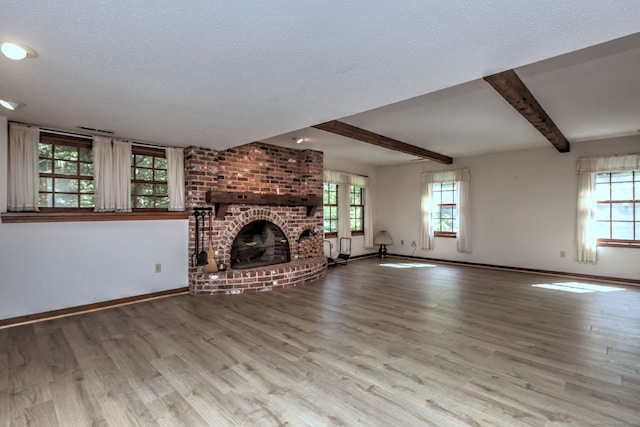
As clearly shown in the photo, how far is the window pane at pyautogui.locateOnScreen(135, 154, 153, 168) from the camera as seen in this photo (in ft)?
14.7

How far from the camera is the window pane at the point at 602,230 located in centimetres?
552

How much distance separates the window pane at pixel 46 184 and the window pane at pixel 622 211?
855 cm

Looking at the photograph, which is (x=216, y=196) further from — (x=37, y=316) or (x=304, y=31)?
(x=304, y=31)

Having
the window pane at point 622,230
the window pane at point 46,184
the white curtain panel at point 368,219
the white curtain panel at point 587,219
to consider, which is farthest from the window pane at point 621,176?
the window pane at point 46,184

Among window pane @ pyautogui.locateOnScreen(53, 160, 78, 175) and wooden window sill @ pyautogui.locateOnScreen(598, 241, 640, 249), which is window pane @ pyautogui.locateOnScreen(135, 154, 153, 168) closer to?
window pane @ pyautogui.locateOnScreen(53, 160, 78, 175)

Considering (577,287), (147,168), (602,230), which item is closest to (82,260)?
(147,168)

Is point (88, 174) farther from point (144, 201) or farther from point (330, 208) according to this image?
point (330, 208)

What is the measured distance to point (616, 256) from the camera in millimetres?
5367

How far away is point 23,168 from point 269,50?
3410 millimetres

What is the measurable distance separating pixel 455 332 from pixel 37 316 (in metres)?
4.59

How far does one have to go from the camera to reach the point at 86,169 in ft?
13.1

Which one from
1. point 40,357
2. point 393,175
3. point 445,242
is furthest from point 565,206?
point 40,357

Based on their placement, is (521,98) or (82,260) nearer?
(521,98)

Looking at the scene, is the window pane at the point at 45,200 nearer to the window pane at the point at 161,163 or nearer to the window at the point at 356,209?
the window pane at the point at 161,163
